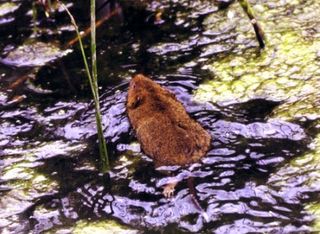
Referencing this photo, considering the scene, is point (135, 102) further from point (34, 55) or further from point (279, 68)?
point (34, 55)

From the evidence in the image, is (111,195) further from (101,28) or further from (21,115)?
(101,28)

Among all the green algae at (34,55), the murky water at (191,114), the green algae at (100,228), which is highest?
the green algae at (34,55)

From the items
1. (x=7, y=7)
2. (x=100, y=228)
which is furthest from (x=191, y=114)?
(x=7, y=7)

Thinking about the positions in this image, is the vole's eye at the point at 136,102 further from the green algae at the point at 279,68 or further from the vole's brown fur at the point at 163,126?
the green algae at the point at 279,68

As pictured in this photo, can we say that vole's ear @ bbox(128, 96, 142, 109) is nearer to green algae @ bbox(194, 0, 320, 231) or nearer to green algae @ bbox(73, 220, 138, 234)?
green algae @ bbox(194, 0, 320, 231)

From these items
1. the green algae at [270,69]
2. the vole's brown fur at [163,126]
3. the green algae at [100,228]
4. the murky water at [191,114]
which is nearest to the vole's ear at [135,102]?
the vole's brown fur at [163,126]

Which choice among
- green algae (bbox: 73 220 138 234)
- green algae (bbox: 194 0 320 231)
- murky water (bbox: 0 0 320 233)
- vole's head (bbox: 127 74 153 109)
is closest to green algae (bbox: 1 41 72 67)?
murky water (bbox: 0 0 320 233)

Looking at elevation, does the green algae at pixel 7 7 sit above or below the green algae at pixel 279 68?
above
